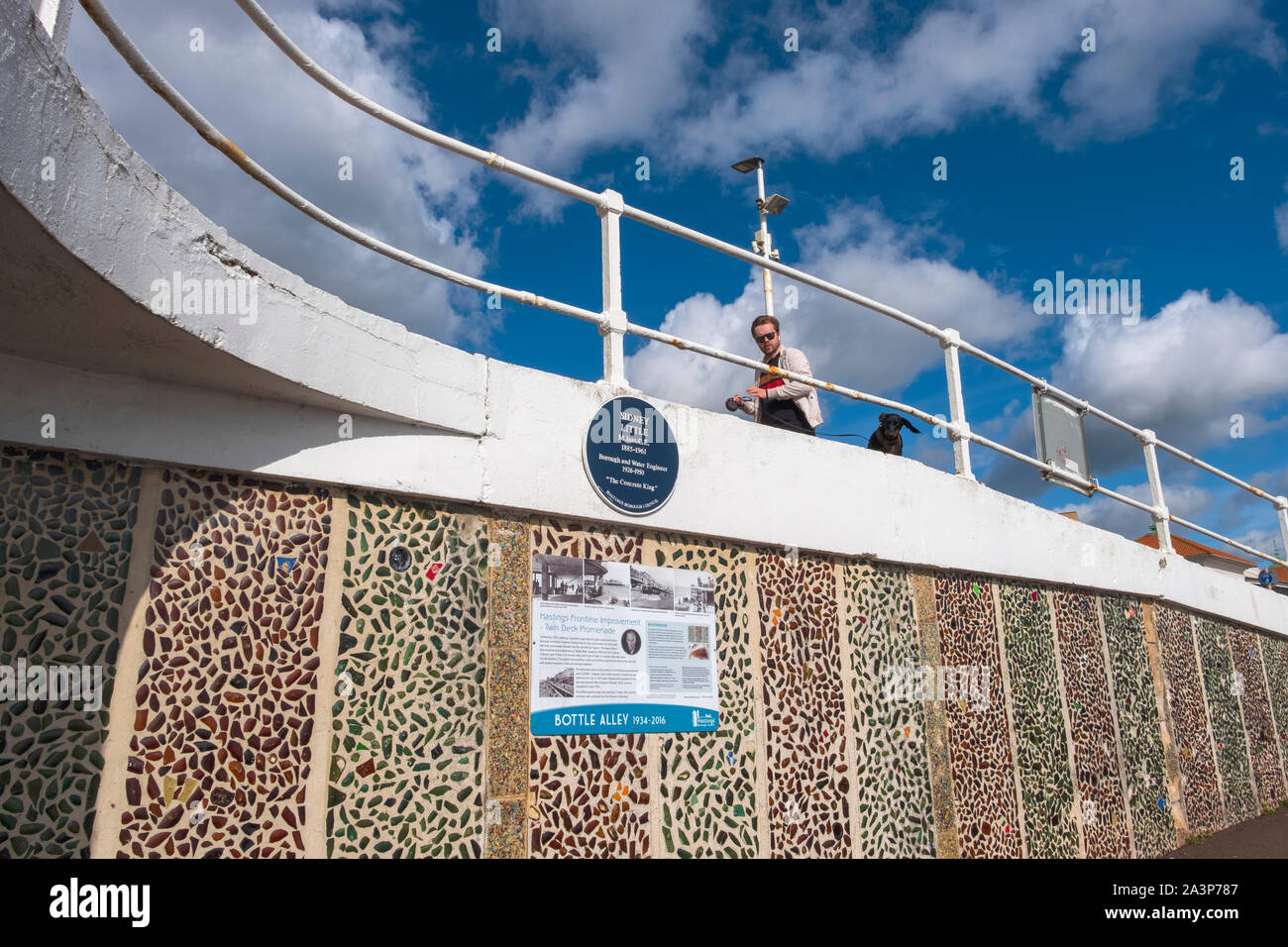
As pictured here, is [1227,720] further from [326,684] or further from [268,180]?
[268,180]

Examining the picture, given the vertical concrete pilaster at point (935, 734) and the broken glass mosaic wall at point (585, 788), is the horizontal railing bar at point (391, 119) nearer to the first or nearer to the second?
the broken glass mosaic wall at point (585, 788)

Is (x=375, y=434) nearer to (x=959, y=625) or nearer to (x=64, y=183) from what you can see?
(x=64, y=183)

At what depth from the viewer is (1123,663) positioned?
8.00 metres

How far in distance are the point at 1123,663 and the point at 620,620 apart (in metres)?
5.66

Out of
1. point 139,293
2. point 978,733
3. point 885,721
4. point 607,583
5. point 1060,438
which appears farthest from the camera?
point 1060,438

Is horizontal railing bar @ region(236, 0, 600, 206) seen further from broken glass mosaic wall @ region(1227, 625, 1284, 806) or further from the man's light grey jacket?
broken glass mosaic wall @ region(1227, 625, 1284, 806)

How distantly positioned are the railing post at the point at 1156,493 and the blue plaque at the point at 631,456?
21.1 feet

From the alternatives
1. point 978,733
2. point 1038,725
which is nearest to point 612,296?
point 978,733

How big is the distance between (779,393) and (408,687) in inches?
123

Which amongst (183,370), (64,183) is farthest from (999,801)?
(64,183)

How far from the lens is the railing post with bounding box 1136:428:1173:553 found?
913cm

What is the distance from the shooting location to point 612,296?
4.79m

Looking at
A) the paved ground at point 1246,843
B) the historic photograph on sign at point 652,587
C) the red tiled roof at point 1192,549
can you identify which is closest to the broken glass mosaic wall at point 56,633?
the historic photograph on sign at point 652,587

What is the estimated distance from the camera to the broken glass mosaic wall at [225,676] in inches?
123
